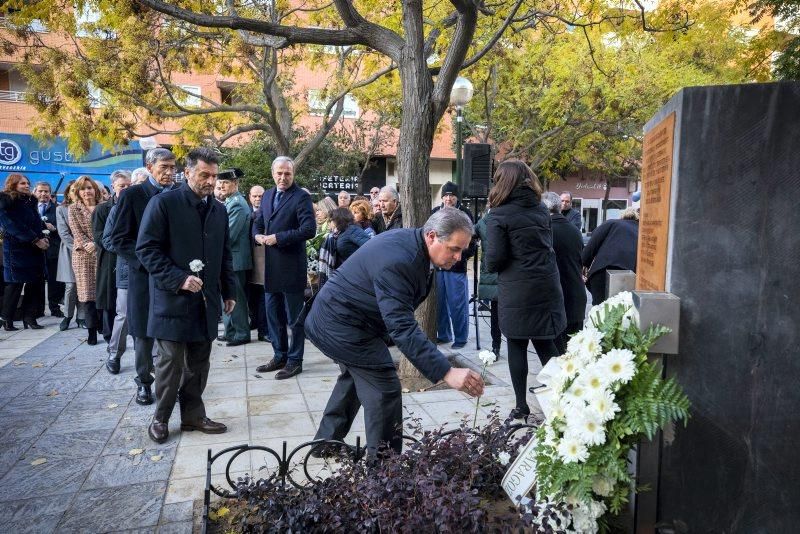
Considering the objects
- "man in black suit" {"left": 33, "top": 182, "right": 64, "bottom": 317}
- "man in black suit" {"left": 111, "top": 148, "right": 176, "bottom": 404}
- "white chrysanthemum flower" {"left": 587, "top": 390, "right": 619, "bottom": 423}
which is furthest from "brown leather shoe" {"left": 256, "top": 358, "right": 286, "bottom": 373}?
"man in black suit" {"left": 33, "top": 182, "right": 64, "bottom": 317}

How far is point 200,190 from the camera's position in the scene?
434 centimetres

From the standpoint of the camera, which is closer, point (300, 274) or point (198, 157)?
point (198, 157)

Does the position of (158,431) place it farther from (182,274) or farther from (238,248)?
(238,248)

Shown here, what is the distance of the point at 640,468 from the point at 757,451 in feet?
1.64

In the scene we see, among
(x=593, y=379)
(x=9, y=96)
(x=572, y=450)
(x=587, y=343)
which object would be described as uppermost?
(x=9, y=96)

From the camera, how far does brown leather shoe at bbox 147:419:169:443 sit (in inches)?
173

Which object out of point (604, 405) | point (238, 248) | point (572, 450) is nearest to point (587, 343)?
point (604, 405)

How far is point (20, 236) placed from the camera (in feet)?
28.4

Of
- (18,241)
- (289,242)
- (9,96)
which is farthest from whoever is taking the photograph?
(9,96)

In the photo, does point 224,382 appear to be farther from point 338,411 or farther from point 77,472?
point 338,411

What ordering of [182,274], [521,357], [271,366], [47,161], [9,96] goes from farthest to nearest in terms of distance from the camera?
1. [9,96]
2. [47,161]
3. [271,366]
4. [521,357]
5. [182,274]

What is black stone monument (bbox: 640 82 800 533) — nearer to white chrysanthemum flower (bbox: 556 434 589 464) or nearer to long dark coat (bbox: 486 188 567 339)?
white chrysanthemum flower (bbox: 556 434 589 464)

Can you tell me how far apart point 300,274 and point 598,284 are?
11.3ft

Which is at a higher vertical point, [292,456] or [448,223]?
[448,223]
